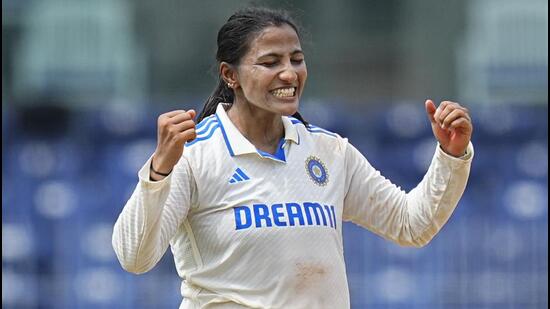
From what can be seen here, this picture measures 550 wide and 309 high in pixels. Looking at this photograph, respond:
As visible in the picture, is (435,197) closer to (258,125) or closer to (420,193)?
(420,193)

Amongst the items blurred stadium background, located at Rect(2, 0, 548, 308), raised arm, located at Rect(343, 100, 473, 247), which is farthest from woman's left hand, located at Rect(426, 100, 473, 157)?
blurred stadium background, located at Rect(2, 0, 548, 308)

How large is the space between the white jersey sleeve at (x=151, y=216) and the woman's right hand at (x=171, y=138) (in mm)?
27

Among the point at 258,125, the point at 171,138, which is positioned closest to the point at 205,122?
the point at 258,125

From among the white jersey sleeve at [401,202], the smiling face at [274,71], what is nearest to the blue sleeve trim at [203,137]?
the smiling face at [274,71]

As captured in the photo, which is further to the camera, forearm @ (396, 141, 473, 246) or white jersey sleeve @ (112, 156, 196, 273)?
forearm @ (396, 141, 473, 246)

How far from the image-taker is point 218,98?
4129 mm

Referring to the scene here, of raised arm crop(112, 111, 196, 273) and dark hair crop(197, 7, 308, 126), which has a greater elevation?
dark hair crop(197, 7, 308, 126)

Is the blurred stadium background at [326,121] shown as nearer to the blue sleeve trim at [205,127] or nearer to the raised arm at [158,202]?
the blue sleeve trim at [205,127]

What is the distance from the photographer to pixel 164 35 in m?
9.11

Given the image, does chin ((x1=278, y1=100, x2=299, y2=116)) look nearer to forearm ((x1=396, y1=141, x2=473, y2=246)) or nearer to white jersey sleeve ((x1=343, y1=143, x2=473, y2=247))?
white jersey sleeve ((x1=343, y1=143, x2=473, y2=247))

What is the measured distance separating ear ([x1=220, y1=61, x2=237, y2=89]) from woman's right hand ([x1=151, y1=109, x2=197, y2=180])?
38 centimetres

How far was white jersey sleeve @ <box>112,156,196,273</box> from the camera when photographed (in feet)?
11.9

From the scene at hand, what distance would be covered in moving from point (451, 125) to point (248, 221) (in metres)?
0.58

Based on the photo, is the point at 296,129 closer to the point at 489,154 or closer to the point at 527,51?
the point at 489,154
